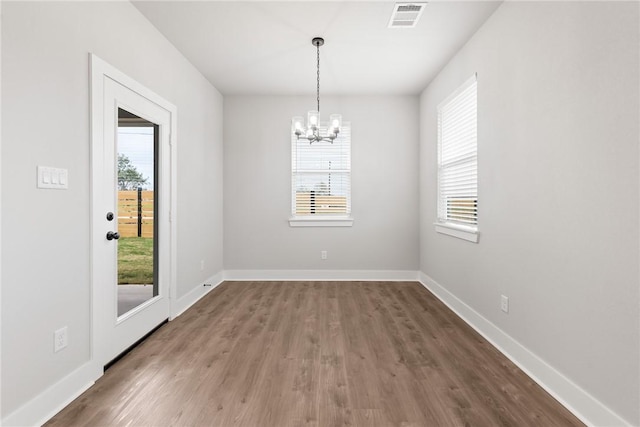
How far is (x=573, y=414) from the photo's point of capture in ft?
5.69

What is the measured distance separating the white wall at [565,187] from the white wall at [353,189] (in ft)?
6.00

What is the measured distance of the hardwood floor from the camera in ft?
5.60

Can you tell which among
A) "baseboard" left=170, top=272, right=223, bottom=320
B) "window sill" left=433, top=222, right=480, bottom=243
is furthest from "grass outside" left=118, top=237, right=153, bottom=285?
"window sill" left=433, top=222, right=480, bottom=243

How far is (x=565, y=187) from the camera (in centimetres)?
186

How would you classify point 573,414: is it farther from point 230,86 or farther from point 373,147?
point 230,86

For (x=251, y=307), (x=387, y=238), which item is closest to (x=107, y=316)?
(x=251, y=307)

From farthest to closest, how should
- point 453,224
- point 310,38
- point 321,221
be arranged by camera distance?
point 321,221 < point 453,224 < point 310,38

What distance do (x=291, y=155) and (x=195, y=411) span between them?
11.8 ft

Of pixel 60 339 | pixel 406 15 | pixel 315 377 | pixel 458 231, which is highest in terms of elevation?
pixel 406 15

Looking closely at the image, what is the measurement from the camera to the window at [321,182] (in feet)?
15.5

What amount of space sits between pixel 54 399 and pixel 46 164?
132cm

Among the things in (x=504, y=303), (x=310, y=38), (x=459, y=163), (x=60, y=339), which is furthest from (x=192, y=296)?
(x=459, y=163)

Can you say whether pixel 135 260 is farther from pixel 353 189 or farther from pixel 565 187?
pixel 565 187

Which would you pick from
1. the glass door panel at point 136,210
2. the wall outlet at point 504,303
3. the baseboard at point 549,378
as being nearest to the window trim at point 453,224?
the wall outlet at point 504,303
